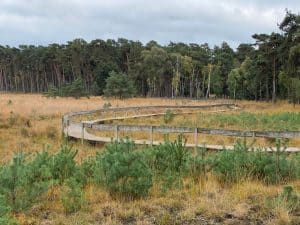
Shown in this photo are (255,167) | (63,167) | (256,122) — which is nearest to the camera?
(255,167)

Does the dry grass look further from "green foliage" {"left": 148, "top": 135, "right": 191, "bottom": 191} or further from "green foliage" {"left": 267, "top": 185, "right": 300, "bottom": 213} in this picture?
"green foliage" {"left": 148, "top": 135, "right": 191, "bottom": 191}

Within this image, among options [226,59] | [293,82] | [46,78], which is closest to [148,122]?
[293,82]

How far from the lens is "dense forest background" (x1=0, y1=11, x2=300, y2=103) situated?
95.8 m

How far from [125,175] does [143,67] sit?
90431 millimetres

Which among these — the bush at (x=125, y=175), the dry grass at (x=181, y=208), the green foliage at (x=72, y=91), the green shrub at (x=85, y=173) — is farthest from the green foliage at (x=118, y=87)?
the bush at (x=125, y=175)

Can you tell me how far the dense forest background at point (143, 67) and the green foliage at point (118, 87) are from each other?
18.3m

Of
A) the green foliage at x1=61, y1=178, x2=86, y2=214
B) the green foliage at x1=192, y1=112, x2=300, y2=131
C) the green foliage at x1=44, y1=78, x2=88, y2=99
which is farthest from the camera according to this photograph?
the green foliage at x1=44, y1=78, x2=88, y2=99

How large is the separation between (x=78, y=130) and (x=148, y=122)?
10.4 metres

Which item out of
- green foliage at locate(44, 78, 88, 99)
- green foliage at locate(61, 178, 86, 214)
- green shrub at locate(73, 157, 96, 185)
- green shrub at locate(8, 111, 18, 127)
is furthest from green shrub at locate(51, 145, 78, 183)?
green foliage at locate(44, 78, 88, 99)

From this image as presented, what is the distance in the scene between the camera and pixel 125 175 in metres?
8.34

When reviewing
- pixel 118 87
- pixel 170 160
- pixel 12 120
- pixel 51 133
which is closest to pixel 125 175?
pixel 170 160

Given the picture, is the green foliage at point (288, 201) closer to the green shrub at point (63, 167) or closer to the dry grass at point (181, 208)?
the dry grass at point (181, 208)

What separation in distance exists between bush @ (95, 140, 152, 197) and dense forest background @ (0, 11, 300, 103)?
2619 inches

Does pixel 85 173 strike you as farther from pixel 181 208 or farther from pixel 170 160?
pixel 181 208
